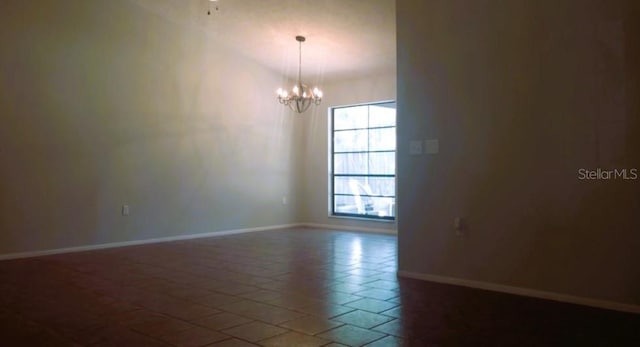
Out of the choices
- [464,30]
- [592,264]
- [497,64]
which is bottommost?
[592,264]

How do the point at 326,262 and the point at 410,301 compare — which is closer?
the point at 410,301

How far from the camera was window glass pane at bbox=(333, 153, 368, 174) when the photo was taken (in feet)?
26.8

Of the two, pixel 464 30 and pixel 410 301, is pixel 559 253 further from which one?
pixel 464 30

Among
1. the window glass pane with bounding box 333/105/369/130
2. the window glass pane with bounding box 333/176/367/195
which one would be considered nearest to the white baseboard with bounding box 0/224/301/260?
the window glass pane with bounding box 333/176/367/195

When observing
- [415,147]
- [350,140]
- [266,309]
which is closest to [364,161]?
[350,140]

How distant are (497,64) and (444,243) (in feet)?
5.16

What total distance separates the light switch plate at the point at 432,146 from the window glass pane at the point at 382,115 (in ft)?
12.0

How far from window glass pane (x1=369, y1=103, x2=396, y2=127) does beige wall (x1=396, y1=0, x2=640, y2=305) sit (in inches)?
138

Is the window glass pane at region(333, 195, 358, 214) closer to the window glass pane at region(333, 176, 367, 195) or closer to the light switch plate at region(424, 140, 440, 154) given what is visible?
the window glass pane at region(333, 176, 367, 195)

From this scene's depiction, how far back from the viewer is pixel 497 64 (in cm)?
374

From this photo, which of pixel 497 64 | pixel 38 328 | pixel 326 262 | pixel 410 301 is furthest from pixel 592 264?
pixel 38 328

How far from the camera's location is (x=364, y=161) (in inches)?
321

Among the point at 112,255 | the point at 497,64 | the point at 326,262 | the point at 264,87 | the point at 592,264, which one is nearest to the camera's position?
the point at 592,264

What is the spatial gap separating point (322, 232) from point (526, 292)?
445 cm
